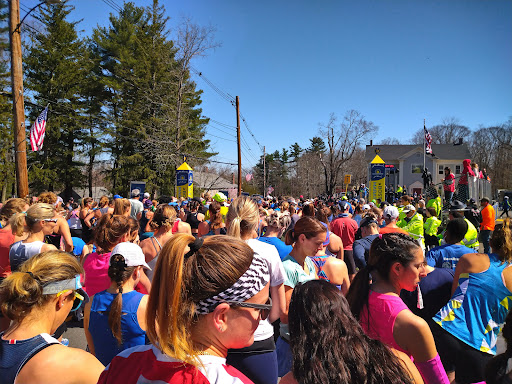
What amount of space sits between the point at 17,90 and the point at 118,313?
10576mm

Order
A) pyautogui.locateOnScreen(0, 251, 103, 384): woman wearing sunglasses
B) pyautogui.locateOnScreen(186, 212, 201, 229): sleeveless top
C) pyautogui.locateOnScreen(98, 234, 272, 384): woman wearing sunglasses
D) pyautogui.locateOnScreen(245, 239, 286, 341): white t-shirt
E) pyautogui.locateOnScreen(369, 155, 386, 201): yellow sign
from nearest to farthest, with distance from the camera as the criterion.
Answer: pyautogui.locateOnScreen(98, 234, 272, 384): woman wearing sunglasses → pyautogui.locateOnScreen(0, 251, 103, 384): woman wearing sunglasses → pyautogui.locateOnScreen(245, 239, 286, 341): white t-shirt → pyautogui.locateOnScreen(186, 212, 201, 229): sleeveless top → pyautogui.locateOnScreen(369, 155, 386, 201): yellow sign

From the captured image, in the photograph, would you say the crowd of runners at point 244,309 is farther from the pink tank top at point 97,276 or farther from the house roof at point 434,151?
the house roof at point 434,151

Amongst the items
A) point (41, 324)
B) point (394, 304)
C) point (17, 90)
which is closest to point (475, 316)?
point (394, 304)

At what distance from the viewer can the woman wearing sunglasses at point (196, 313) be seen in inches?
47.4

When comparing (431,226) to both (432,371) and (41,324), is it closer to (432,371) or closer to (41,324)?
(432,371)

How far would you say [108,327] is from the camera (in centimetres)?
256

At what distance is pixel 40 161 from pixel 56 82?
7.69 meters

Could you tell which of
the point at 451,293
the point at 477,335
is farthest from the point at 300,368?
the point at 451,293

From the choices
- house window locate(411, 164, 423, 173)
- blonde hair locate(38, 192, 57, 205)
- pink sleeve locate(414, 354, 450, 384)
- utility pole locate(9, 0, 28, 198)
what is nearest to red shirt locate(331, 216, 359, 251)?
pink sleeve locate(414, 354, 450, 384)

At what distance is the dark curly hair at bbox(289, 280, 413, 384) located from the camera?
4.58 feet

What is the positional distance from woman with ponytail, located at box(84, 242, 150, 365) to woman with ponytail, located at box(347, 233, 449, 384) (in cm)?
151

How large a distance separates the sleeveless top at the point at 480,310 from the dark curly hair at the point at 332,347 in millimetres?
1798

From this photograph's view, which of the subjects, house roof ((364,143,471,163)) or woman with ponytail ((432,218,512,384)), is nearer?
woman with ponytail ((432,218,512,384))

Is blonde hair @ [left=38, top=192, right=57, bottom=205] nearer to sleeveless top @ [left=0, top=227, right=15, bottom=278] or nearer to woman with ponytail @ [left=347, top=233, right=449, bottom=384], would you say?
sleeveless top @ [left=0, top=227, right=15, bottom=278]
